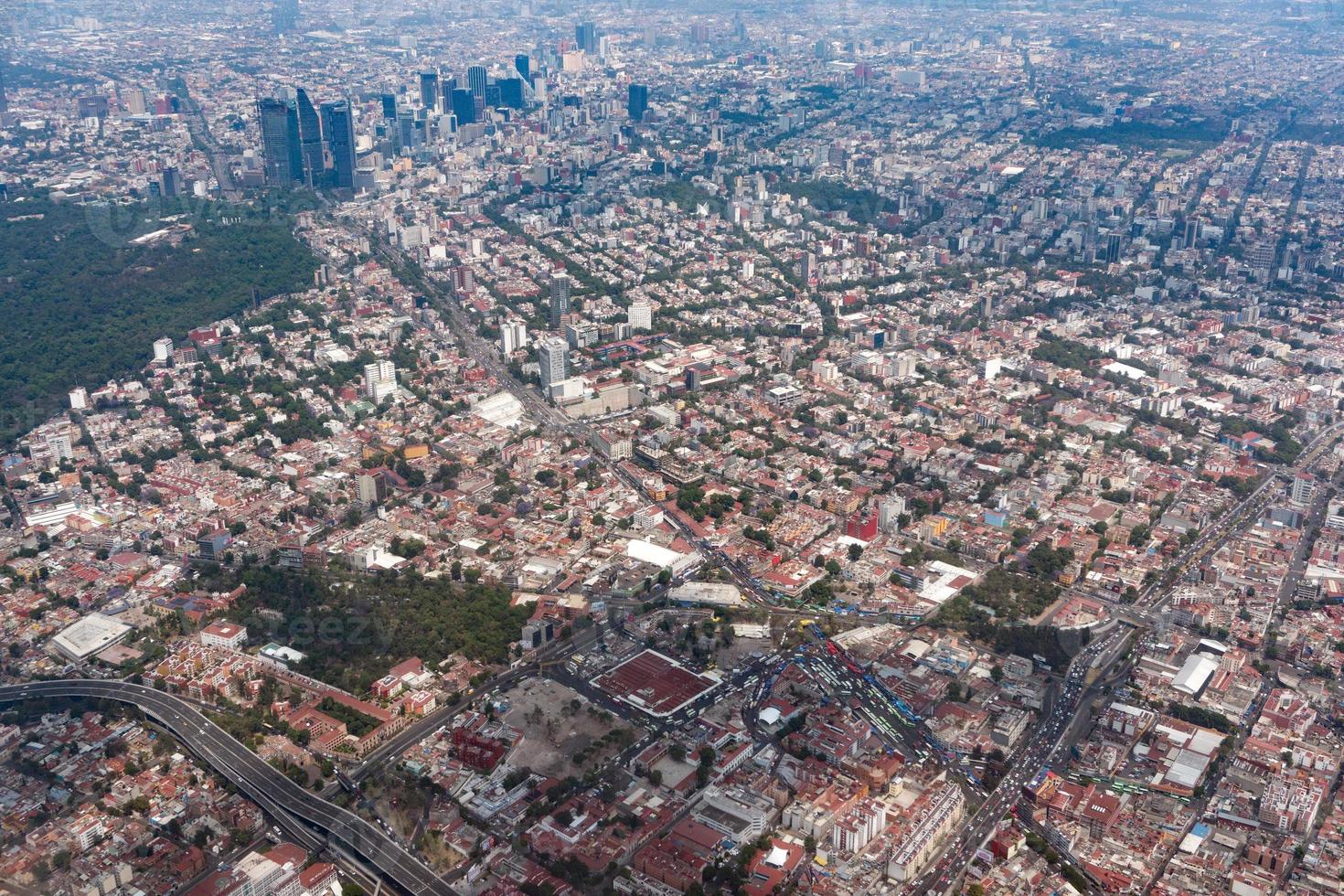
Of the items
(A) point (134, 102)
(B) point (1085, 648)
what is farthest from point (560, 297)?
(A) point (134, 102)

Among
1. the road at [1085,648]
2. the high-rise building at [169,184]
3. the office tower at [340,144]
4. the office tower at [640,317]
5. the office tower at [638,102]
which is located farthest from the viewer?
the office tower at [638,102]

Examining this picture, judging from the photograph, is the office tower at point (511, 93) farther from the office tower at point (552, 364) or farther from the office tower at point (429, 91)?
the office tower at point (552, 364)

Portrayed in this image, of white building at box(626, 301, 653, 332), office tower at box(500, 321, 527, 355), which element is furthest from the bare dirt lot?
white building at box(626, 301, 653, 332)

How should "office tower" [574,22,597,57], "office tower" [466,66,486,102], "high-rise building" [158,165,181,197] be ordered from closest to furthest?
"high-rise building" [158,165,181,197], "office tower" [466,66,486,102], "office tower" [574,22,597,57]

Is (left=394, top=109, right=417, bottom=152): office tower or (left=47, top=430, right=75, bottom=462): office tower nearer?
(left=47, top=430, right=75, bottom=462): office tower

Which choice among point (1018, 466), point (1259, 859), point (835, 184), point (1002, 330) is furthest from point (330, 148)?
point (1259, 859)

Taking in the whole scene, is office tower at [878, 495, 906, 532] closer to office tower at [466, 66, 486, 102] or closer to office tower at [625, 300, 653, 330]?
office tower at [625, 300, 653, 330]

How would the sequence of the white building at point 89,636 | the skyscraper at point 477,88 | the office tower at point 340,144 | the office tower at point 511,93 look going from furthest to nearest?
the office tower at point 511,93
the skyscraper at point 477,88
the office tower at point 340,144
the white building at point 89,636

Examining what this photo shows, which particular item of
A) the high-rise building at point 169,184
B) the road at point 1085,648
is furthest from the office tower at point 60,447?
the high-rise building at point 169,184
